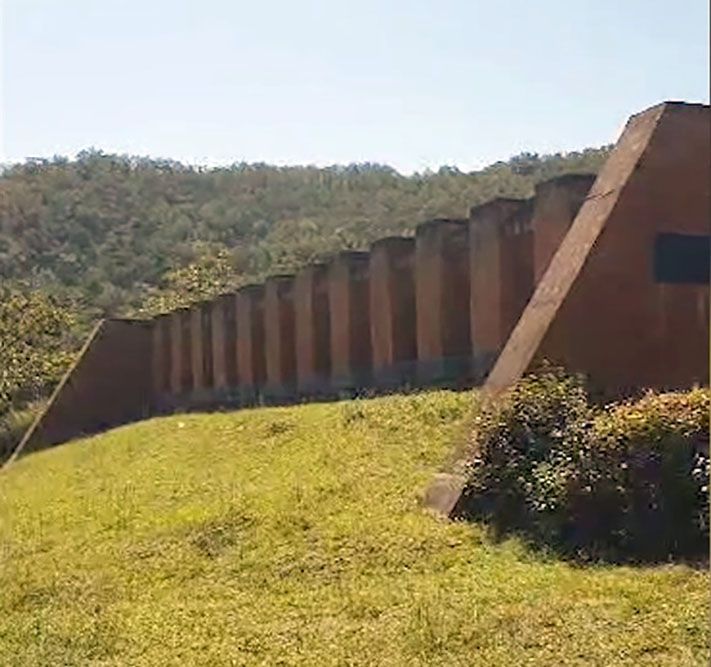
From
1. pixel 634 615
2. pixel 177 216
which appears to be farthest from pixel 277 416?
pixel 177 216

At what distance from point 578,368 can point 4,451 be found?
22.1 meters

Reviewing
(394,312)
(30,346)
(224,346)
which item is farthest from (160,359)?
(394,312)

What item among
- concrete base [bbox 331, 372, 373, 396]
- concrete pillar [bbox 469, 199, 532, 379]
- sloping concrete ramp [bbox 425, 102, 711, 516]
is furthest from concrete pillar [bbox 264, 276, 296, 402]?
sloping concrete ramp [bbox 425, 102, 711, 516]

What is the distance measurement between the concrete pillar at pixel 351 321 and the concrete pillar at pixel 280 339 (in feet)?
9.68

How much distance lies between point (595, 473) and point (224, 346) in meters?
20.9

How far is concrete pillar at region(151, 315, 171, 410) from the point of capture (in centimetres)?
3177

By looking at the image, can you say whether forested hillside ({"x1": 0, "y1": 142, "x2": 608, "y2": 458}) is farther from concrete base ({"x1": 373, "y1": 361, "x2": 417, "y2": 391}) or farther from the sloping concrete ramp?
the sloping concrete ramp

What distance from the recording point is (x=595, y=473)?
8.29 m

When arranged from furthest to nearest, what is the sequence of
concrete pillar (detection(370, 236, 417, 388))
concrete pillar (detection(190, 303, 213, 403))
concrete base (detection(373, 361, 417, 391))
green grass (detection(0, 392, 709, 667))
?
concrete pillar (detection(190, 303, 213, 403)), concrete pillar (detection(370, 236, 417, 388)), concrete base (detection(373, 361, 417, 391)), green grass (detection(0, 392, 709, 667))

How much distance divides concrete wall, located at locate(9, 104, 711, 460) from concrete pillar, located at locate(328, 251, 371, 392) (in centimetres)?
3

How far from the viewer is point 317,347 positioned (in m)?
23.2

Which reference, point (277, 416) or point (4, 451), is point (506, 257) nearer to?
point (277, 416)

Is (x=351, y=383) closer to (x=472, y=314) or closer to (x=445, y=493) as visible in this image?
(x=472, y=314)

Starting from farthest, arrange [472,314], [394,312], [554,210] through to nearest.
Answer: [394,312]
[472,314]
[554,210]
